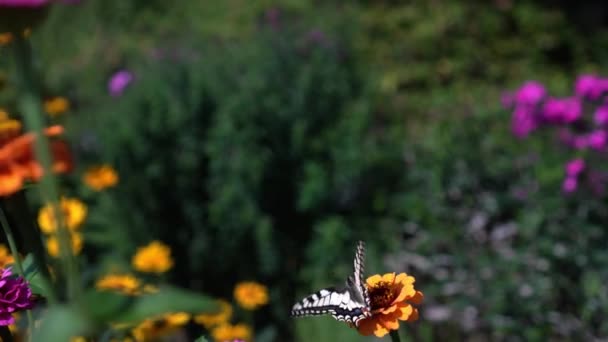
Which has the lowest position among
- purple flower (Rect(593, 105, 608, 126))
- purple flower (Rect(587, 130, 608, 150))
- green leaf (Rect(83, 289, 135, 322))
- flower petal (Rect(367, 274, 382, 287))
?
green leaf (Rect(83, 289, 135, 322))

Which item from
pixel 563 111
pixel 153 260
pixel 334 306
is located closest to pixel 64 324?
pixel 334 306

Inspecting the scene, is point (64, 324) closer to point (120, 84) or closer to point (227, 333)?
point (227, 333)

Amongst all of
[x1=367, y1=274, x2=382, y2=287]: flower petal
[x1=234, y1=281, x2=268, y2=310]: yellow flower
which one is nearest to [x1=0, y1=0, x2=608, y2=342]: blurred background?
[x1=234, y1=281, x2=268, y2=310]: yellow flower

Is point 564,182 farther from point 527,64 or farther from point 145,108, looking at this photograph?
point 527,64

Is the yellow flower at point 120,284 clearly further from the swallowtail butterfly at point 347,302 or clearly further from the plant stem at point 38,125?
the plant stem at point 38,125

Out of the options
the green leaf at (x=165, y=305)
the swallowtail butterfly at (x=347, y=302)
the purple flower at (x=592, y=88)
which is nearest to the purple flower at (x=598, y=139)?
the purple flower at (x=592, y=88)

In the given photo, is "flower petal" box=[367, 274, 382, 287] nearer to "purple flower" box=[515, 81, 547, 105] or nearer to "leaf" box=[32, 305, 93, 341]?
"leaf" box=[32, 305, 93, 341]
